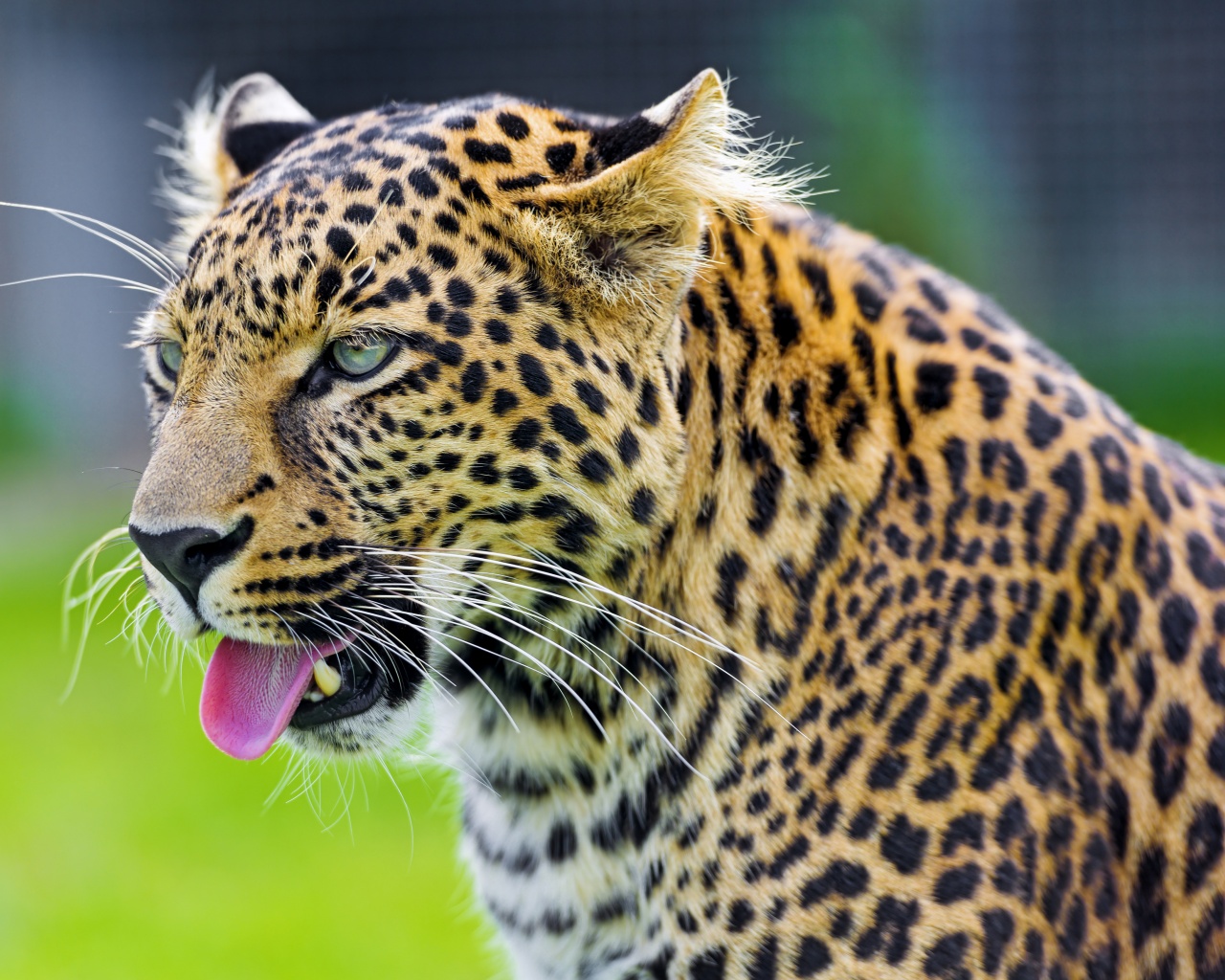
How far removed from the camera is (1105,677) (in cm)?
432

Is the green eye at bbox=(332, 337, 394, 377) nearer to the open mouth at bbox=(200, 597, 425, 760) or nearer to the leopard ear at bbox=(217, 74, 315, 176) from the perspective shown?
the open mouth at bbox=(200, 597, 425, 760)

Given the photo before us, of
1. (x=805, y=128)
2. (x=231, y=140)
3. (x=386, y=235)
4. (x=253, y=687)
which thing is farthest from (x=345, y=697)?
(x=805, y=128)

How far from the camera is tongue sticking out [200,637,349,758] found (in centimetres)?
430

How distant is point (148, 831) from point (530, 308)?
633 cm

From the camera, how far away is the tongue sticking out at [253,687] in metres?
4.30

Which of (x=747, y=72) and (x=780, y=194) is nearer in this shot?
(x=780, y=194)

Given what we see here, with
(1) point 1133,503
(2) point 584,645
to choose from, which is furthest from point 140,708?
(1) point 1133,503

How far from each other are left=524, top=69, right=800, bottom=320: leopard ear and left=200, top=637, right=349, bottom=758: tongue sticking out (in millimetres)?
1159

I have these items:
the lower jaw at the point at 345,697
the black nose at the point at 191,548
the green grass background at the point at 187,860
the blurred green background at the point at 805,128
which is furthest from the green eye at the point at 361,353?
the blurred green background at the point at 805,128

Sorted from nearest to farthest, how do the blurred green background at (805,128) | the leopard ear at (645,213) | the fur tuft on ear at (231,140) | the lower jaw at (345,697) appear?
the leopard ear at (645,213) < the lower jaw at (345,697) < the fur tuft on ear at (231,140) < the blurred green background at (805,128)

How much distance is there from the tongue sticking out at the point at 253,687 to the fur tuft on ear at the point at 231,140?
1.29 m

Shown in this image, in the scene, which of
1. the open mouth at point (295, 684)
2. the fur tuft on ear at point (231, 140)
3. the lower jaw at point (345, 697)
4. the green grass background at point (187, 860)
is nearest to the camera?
the open mouth at point (295, 684)

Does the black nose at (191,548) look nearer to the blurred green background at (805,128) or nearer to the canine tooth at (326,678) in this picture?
the canine tooth at (326,678)

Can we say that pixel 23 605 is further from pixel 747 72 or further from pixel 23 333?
pixel 747 72
